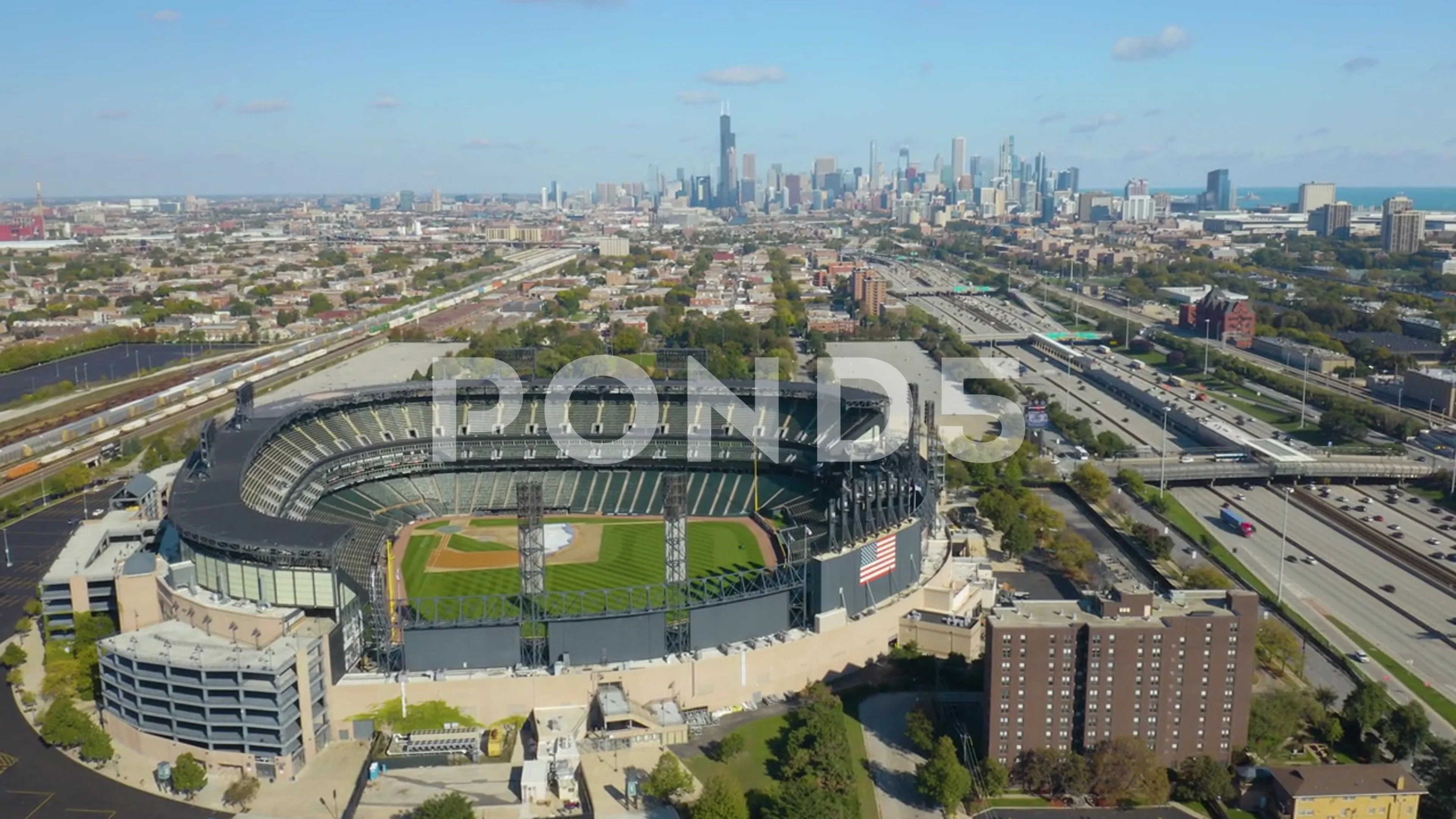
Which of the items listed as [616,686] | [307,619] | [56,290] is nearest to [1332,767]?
[616,686]

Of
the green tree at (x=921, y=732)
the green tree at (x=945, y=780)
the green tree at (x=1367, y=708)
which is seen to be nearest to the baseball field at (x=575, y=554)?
the green tree at (x=921, y=732)

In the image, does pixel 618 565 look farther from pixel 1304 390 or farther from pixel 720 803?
pixel 1304 390

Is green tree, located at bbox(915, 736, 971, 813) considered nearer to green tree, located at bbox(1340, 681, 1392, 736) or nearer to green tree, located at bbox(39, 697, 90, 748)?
green tree, located at bbox(1340, 681, 1392, 736)

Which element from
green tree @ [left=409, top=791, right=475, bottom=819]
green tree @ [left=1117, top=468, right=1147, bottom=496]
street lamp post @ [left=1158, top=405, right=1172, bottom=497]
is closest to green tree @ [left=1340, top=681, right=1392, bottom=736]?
street lamp post @ [left=1158, top=405, right=1172, bottom=497]

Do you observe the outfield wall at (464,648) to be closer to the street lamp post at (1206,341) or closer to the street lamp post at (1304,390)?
the street lamp post at (1304,390)

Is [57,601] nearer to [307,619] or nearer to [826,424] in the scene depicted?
[307,619]

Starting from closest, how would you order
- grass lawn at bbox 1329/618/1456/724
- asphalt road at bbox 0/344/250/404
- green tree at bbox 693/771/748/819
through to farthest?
green tree at bbox 693/771/748/819, grass lawn at bbox 1329/618/1456/724, asphalt road at bbox 0/344/250/404
